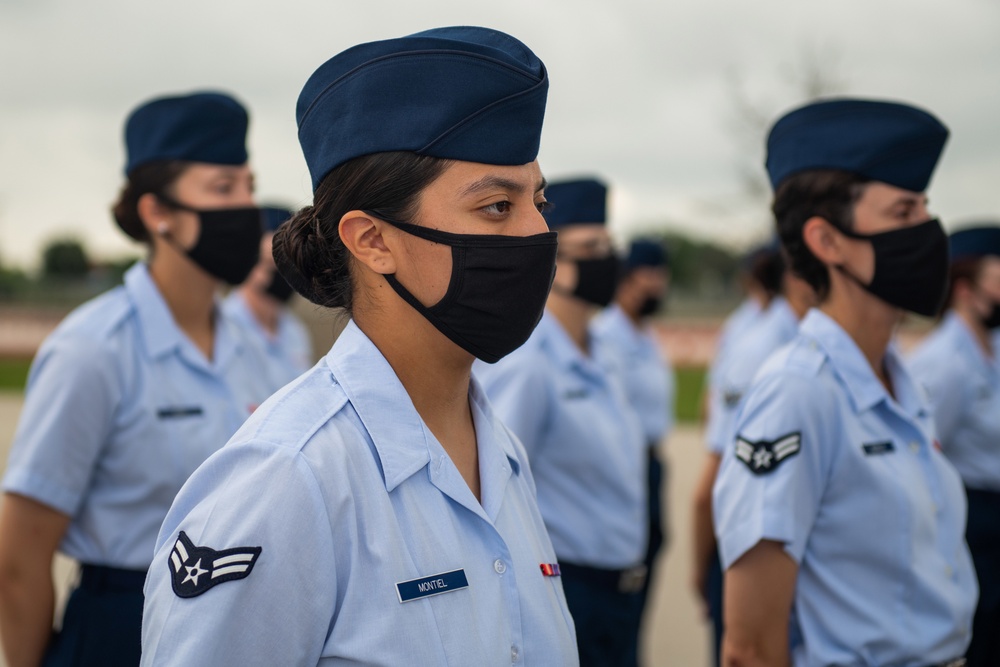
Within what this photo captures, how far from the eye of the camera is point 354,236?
1.69 meters

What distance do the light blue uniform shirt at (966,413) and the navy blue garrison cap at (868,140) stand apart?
76.4 inches

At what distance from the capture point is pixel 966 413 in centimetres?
446

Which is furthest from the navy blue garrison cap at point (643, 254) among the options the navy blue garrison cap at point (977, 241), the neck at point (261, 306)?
the navy blue garrison cap at point (977, 241)

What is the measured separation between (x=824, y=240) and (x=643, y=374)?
13.9 ft

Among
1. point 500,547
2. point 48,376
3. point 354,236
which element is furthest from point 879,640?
point 48,376

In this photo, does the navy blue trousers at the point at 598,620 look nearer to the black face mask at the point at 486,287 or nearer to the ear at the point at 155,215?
the ear at the point at 155,215

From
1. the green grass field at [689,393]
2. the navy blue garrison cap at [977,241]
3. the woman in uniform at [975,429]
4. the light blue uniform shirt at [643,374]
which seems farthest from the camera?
the green grass field at [689,393]

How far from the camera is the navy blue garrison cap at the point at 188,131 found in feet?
10.5

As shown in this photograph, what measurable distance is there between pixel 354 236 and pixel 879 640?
64.1 inches

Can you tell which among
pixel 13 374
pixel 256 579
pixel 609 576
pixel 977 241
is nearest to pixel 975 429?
pixel 977 241

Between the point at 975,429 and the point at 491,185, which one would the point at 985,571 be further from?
the point at 491,185

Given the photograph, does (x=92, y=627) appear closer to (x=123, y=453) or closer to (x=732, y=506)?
(x=123, y=453)

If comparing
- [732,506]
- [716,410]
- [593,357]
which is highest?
[732,506]

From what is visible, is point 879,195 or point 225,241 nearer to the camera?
point 879,195
